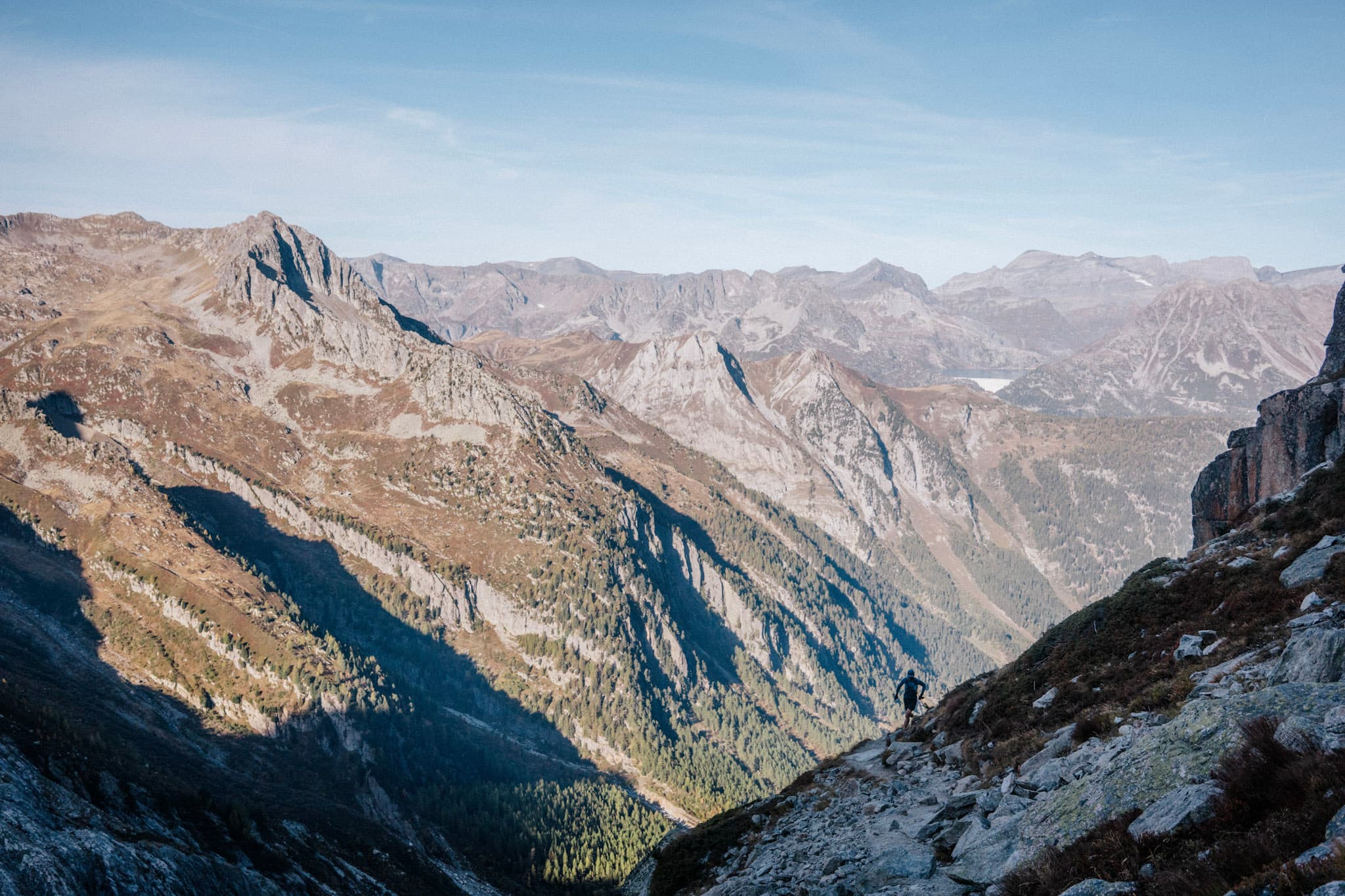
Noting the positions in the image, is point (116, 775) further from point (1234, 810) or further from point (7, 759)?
point (1234, 810)

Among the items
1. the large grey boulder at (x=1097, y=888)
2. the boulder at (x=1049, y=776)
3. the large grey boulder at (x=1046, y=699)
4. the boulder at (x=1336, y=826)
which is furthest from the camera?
the large grey boulder at (x=1046, y=699)

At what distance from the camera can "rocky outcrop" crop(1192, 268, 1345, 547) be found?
58500 mm

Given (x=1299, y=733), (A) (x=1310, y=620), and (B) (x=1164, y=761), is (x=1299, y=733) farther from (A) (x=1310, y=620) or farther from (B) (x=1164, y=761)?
(A) (x=1310, y=620)

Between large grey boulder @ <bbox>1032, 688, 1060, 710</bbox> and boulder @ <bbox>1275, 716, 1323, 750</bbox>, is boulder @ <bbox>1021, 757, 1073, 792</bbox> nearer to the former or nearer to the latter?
boulder @ <bbox>1275, 716, 1323, 750</bbox>

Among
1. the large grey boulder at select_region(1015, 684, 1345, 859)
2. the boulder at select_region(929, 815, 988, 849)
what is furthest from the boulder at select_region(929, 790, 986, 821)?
the large grey boulder at select_region(1015, 684, 1345, 859)

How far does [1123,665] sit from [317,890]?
78.4 metres

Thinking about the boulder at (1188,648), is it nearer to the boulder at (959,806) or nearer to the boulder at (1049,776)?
the boulder at (1049,776)


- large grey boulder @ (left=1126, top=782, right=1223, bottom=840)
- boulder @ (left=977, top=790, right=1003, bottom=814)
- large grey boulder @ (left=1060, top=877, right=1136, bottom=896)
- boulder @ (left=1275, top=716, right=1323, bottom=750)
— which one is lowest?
boulder @ (left=977, top=790, right=1003, bottom=814)

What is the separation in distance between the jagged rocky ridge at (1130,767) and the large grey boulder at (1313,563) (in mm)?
92

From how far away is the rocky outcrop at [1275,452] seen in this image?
58.5 m

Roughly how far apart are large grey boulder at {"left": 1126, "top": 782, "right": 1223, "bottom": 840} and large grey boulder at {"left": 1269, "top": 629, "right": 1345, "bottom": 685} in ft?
18.3

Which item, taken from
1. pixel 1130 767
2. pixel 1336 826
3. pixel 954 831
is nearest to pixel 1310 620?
pixel 1130 767

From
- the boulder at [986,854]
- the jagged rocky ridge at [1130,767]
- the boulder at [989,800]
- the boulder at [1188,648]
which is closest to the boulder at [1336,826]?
the jagged rocky ridge at [1130,767]

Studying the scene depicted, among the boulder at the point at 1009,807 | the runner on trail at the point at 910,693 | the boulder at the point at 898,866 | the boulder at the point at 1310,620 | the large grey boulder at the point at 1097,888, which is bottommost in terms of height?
the runner on trail at the point at 910,693
